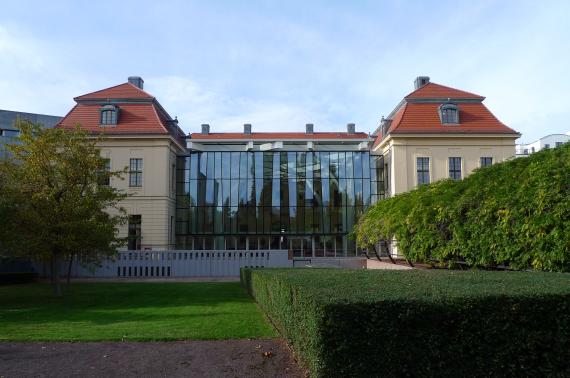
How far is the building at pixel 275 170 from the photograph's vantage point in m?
34.9

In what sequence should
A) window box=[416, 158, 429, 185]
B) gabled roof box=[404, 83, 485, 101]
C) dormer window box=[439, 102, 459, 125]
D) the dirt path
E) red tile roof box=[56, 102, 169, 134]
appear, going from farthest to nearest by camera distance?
gabled roof box=[404, 83, 485, 101] < window box=[416, 158, 429, 185] < dormer window box=[439, 102, 459, 125] < red tile roof box=[56, 102, 169, 134] < the dirt path

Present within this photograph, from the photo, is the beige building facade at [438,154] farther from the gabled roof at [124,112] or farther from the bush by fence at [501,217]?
the bush by fence at [501,217]

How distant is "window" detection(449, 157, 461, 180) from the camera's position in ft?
117

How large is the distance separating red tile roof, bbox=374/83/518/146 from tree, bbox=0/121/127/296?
944 inches

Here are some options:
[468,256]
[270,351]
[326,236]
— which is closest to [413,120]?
[326,236]

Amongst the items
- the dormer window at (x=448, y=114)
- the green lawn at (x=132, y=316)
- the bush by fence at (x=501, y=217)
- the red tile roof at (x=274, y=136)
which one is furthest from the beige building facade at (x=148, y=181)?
the bush by fence at (x=501, y=217)

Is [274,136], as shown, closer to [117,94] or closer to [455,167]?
[117,94]

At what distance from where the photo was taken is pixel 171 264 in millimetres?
26359

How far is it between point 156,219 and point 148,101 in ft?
29.8

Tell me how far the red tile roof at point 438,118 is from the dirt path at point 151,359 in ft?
96.9

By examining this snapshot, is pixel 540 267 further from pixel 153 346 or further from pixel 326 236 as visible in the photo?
pixel 326 236

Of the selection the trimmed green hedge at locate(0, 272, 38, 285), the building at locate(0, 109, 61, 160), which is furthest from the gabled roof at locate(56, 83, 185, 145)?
the trimmed green hedge at locate(0, 272, 38, 285)

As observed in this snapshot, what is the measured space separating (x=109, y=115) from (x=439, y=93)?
25.4m

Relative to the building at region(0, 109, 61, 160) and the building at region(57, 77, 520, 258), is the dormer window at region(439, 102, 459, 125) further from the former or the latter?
the building at region(0, 109, 61, 160)
